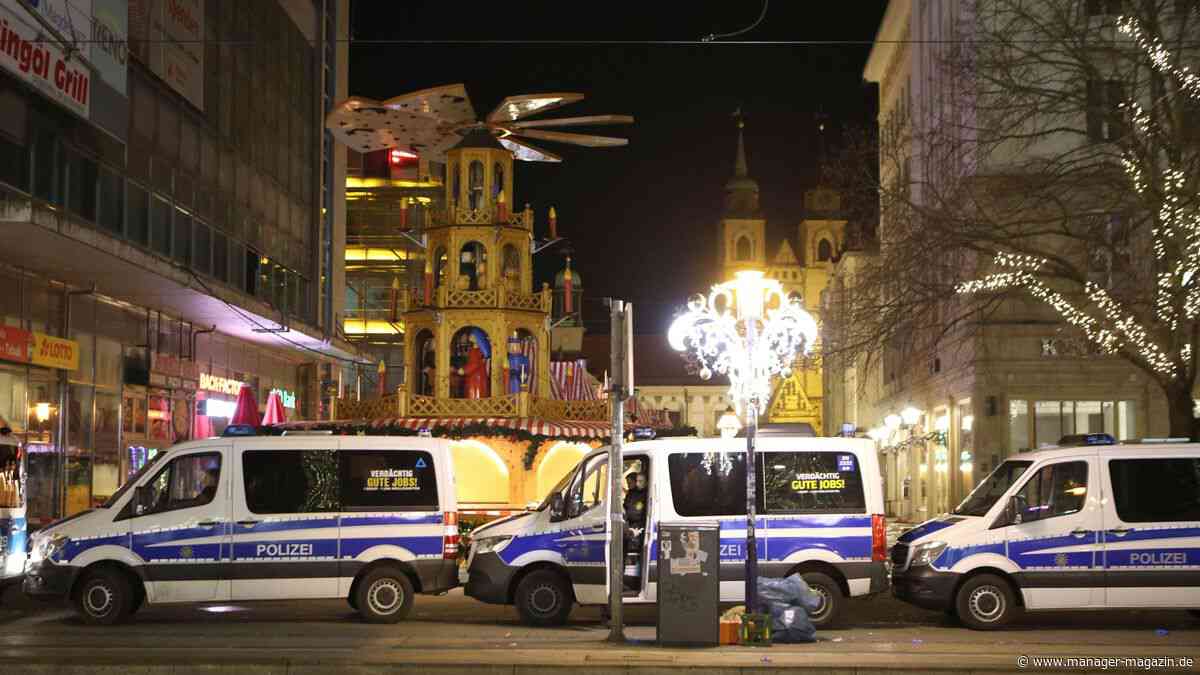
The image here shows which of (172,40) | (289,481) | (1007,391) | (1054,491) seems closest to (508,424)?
(172,40)

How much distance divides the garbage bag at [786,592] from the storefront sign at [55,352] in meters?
14.8

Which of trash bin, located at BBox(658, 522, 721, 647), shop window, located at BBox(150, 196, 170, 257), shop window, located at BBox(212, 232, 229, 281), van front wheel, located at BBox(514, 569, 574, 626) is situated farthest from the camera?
shop window, located at BBox(212, 232, 229, 281)

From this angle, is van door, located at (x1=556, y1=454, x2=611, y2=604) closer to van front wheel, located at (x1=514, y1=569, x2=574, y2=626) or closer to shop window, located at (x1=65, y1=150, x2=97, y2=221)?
van front wheel, located at (x1=514, y1=569, x2=574, y2=626)

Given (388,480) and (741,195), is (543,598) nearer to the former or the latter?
(388,480)

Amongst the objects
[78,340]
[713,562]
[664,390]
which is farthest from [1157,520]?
[664,390]

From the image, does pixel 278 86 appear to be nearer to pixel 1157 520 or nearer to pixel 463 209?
pixel 463 209

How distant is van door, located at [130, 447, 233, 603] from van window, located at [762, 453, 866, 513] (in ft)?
21.6

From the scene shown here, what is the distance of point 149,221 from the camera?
29688 mm

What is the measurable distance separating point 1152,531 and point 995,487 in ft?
6.14

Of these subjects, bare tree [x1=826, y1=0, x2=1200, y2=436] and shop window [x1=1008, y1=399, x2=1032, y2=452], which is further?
shop window [x1=1008, y1=399, x2=1032, y2=452]

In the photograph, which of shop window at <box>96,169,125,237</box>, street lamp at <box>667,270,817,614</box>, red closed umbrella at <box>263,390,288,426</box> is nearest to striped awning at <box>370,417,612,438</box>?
red closed umbrella at <box>263,390,288,426</box>

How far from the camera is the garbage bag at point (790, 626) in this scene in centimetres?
1525

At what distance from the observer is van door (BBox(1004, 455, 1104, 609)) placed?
16.8 m

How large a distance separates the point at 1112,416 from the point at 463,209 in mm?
19566
